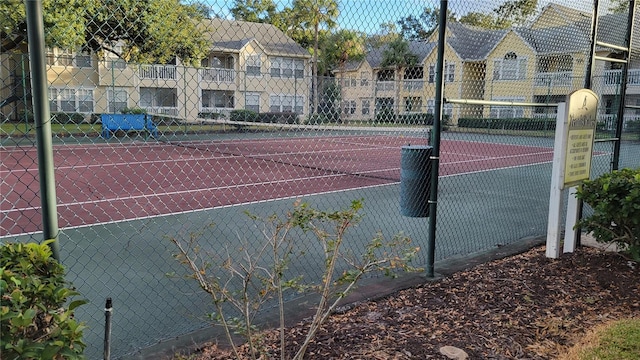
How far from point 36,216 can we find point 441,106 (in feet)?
21.8

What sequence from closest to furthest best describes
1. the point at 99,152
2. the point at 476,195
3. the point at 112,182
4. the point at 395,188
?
the point at 476,195, the point at 395,188, the point at 112,182, the point at 99,152

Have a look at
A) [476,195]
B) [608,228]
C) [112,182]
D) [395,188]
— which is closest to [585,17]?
[608,228]

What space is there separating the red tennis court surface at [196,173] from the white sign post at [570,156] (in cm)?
505

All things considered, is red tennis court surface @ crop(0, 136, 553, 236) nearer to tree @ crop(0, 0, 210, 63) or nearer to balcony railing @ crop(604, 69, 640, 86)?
tree @ crop(0, 0, 210, 63)

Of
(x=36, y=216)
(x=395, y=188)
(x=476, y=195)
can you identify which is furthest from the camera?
(x=395, y=188)

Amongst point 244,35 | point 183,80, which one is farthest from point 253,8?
point 183,80

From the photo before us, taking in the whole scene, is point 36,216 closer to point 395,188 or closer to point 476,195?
point 395,188

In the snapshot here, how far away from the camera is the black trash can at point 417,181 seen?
4766 millimetres

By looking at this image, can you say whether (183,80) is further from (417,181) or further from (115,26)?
(417,181)

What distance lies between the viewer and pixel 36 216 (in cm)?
797

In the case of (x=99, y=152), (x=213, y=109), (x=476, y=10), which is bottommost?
(x=99, y=152)

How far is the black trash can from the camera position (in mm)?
4766

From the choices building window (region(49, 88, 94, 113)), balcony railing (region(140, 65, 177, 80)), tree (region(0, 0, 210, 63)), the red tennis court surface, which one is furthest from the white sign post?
building window (region(49, 88, 94, 113))

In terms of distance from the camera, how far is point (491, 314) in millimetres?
3762
